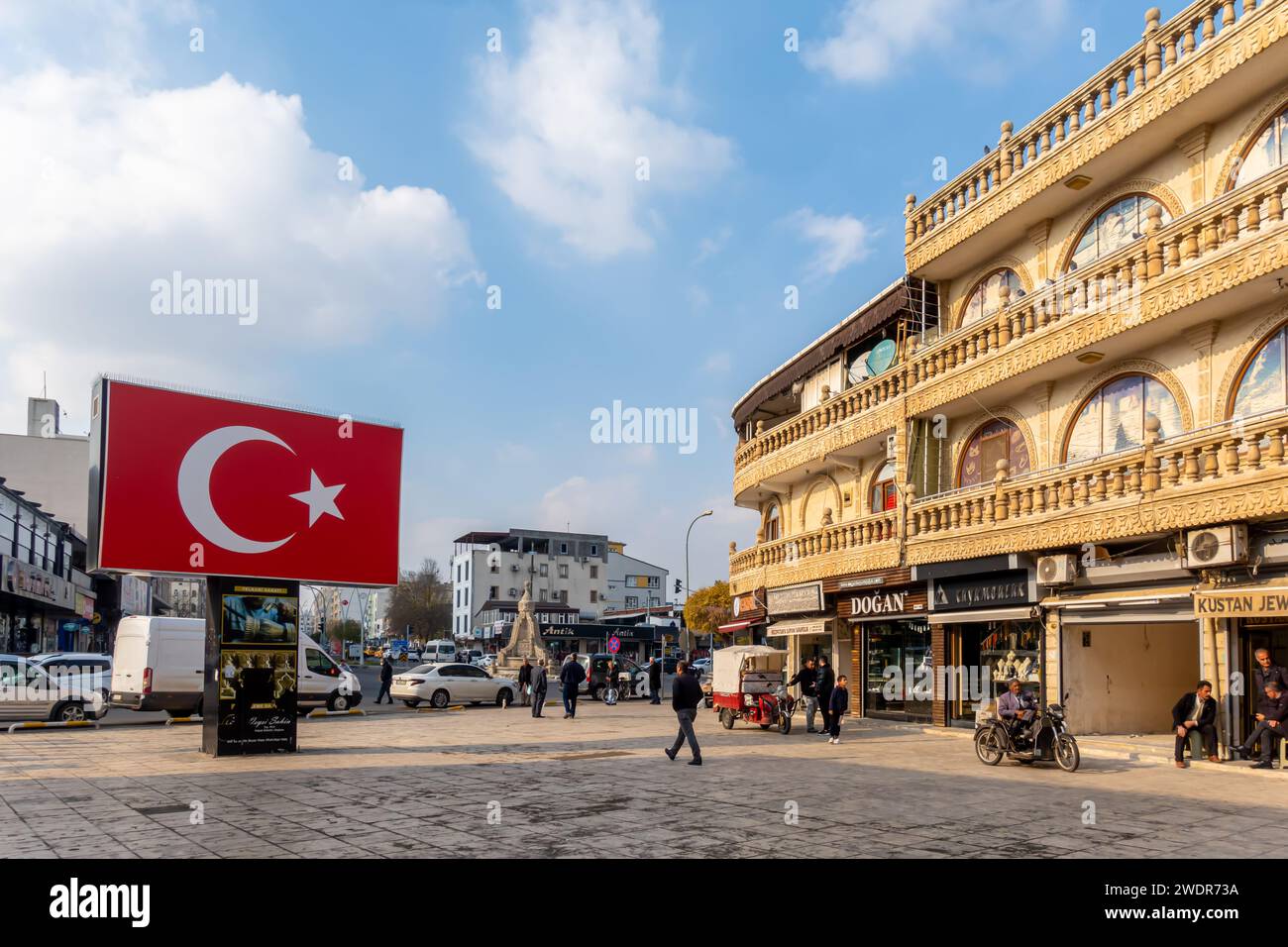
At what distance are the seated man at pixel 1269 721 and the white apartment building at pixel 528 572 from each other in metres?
98.8

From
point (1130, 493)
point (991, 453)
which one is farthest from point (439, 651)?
point (1130, 493)

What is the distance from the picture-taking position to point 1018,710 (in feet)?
55.3

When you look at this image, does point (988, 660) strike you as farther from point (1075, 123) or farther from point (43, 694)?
point (43, 694)

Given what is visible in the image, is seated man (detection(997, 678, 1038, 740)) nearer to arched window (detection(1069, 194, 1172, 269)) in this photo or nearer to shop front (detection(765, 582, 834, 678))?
arched window (detection(1069, 194, 1172, 269))

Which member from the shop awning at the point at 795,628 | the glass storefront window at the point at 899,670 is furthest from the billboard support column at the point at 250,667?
the shop awning at the point at 795,628

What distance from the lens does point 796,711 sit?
29.0m

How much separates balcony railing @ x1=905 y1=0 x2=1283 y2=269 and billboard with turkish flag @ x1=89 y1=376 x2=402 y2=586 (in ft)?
42.8

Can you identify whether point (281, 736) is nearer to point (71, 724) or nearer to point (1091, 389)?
point (71, 724)

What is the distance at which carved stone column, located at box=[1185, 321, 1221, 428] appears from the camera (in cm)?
1712

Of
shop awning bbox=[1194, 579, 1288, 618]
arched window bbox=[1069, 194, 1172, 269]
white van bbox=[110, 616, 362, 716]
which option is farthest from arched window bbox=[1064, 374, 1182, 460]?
white van bbox=[110, 616, 362, 716]

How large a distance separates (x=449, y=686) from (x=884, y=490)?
1644cm

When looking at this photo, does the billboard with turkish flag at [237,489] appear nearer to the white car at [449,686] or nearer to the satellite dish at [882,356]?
the satellite dish at [882,356]

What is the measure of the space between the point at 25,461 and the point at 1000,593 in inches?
2222

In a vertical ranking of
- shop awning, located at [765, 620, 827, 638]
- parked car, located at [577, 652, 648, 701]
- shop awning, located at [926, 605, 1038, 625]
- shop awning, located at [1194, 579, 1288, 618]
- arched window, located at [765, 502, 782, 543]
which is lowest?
parked car, located at [577, 652, 648, 701]
